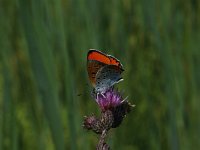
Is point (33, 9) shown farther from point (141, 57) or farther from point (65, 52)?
point (141, 57)

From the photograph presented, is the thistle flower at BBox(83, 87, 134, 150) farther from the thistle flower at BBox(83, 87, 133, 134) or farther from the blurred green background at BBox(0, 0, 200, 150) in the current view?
the blurred green background at BBox(0, 0, 200, 150)

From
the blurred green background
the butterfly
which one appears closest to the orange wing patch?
the butterfly

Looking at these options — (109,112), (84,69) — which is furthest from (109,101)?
(84,69)

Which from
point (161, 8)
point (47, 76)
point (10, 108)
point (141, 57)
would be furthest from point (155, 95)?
point (47, 76)

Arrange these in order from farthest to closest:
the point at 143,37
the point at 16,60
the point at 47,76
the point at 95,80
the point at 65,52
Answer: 1. the point at 143,37
2. the point at 16,60
3. the point at 65,52
4. the point at 47,76
5. the point at 95,80

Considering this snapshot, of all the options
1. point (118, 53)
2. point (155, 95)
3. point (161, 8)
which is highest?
point (161, 8)

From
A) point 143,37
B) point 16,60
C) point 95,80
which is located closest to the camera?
point 95,80

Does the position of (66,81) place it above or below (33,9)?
below

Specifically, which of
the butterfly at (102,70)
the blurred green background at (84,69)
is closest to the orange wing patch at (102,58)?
the butterfly at (102,70)
